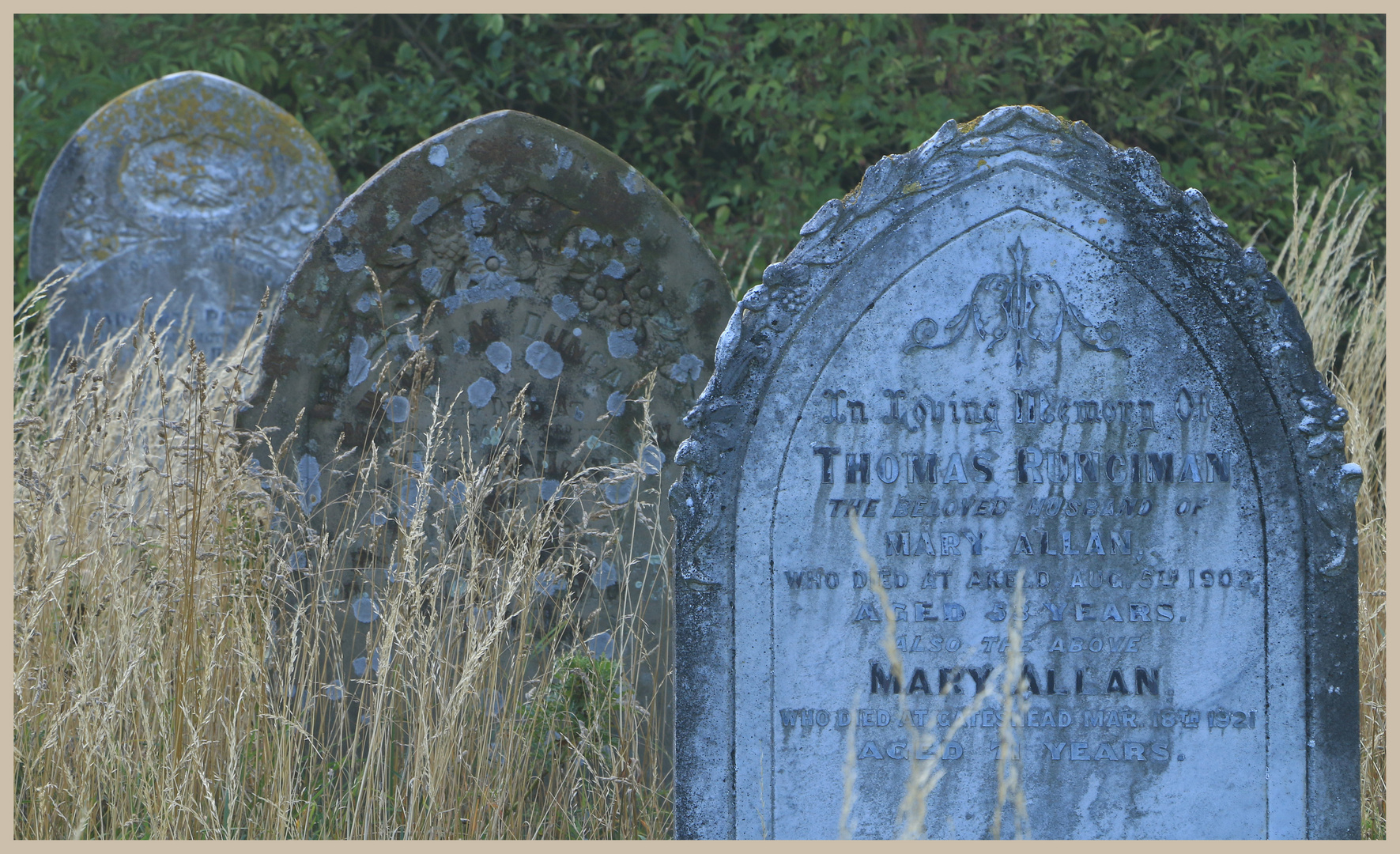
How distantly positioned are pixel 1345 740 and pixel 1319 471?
0.48 meters

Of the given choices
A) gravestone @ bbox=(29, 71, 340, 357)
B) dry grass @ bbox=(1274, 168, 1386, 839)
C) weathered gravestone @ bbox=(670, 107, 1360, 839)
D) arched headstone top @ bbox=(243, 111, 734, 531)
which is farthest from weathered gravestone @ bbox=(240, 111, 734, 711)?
gravestone @ bbox=(29, 71, 340, 357)

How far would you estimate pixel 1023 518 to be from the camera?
2.01 meters

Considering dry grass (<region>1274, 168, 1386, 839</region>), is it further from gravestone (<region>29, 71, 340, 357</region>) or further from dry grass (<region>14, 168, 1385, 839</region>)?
gravestone (<region>29, 71, 340, 357</region>)

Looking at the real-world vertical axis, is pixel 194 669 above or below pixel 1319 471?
below

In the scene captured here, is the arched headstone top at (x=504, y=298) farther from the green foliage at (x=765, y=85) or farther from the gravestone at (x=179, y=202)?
the green foliage at (x=765, y=85)

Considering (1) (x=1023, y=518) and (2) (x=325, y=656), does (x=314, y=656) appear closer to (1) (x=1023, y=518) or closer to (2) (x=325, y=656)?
(2) (x=325, y=656)

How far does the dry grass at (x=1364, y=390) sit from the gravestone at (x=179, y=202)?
12.4 feet

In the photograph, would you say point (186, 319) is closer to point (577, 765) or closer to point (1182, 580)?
point (577, 765)

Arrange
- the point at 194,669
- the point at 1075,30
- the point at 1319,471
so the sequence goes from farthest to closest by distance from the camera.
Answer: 1. the point at 1075,30
2. the point at 194,669
3. the point at 1319,471

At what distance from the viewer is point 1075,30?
5.26 metres

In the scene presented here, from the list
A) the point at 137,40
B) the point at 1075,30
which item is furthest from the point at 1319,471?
the point at 137,40

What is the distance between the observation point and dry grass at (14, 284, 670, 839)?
2.31m

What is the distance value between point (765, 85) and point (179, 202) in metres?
2.62

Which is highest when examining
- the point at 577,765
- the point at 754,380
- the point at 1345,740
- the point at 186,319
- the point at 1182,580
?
the point at 186,319
